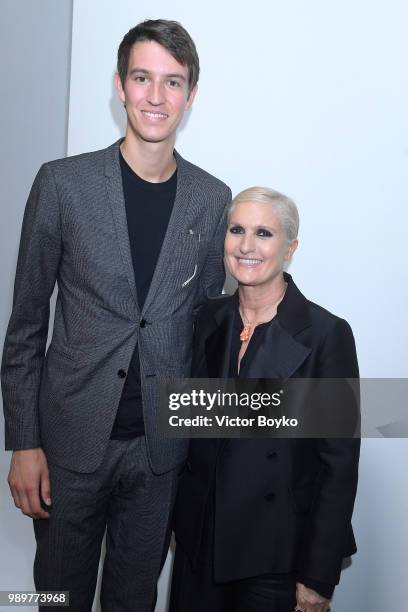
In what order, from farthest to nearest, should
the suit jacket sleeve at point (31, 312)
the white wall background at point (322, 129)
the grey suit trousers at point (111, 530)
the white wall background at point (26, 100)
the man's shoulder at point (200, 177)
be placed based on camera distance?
the white wall background at point (26, 100)
the white wall background at point (322, 129)
the man's shoulder at point (200, 177)
the grey suit trousers at point (111, 530)
the suit jacket sleeve at point (31, 312)

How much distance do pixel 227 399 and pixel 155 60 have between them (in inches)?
38.2

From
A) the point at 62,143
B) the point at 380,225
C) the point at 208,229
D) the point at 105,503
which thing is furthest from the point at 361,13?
the point at 105,503

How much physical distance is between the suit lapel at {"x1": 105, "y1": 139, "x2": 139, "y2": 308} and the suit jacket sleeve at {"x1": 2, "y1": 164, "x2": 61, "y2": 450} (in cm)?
15

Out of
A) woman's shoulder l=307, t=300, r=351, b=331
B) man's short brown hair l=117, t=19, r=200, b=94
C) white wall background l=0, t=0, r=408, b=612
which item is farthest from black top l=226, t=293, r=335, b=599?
man's short brown hair l=117, t=19, r=200, b=94

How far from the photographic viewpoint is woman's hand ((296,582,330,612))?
2047mm

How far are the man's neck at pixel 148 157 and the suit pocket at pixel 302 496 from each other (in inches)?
37.3

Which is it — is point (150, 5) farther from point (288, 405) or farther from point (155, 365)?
point (288, 405)

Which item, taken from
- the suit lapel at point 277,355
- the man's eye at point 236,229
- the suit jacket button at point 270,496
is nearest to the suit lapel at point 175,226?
the man's eye at point 236,229

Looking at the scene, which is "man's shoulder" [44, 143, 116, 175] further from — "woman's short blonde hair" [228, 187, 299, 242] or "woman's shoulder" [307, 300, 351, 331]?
"woman's shoulder" [307, 300, 351, 331]

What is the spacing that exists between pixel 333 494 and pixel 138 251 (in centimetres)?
85

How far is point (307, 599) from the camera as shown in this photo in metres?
2.05

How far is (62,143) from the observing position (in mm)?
2873

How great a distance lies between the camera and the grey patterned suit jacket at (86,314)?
6.68 feet

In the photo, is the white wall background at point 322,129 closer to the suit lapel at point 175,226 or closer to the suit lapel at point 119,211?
the suit lapel at point 175,226
